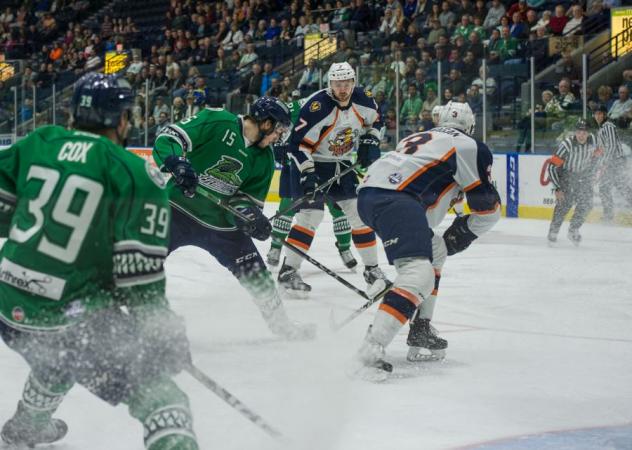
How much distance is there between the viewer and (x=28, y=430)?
2.50m

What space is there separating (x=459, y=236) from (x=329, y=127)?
2.04 m

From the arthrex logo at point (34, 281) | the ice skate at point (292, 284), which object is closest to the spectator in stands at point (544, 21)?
the ice skate at point (292, 284)

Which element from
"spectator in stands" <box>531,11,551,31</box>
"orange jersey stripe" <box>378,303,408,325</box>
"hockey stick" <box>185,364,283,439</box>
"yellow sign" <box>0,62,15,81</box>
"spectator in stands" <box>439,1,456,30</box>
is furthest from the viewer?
"yellow sign" <box>0,62,15,81</box>

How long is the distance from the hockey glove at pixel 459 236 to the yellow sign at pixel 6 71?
1342cm

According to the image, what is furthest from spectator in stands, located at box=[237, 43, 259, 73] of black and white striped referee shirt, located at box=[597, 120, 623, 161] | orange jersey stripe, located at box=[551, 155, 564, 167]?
orange jersey stripe, located at box=[551, 155, 564, 167]

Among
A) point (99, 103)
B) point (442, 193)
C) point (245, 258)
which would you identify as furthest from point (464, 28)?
point (99, 103)

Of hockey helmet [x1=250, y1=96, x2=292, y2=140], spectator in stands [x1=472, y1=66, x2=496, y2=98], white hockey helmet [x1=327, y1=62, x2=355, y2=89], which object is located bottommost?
spectator in stands [x1=472, y1=66, x2=496, y2=98]

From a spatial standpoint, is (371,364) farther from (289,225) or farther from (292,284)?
(289,225)

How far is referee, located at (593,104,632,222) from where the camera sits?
845 cm

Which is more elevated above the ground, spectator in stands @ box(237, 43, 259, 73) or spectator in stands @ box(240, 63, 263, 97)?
spectator in stands @ box(237, 43, 259, 73)

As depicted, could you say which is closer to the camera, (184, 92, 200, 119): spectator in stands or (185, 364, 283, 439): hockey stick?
(185, 364, 283, 439): hockey stick

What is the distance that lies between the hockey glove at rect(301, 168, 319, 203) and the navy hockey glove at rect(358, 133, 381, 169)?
37cm

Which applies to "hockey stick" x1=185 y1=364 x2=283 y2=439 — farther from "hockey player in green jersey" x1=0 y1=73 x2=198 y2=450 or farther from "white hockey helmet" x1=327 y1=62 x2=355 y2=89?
"white hockey helmet" x1=327 y1=62 x2=355 y2=89

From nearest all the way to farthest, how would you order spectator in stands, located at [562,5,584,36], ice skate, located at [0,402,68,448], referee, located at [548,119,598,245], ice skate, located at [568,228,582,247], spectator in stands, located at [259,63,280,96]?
1. ice skate, located at [0,402,68,448]
2. ice skate, located at [568,228,582,247]
3. referee, located at [548,119,598,245]
4. spectator in stands, located at [562,5,584,36]
5. spectator in stands, located at [259,63,280,96]
